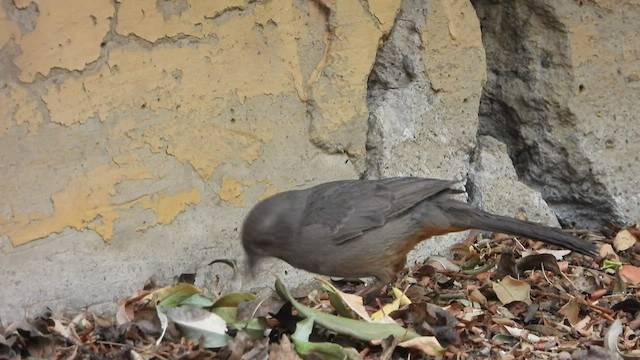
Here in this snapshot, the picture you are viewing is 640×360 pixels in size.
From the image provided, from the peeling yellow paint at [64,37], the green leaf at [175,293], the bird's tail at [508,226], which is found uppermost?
the peeling yellow paint at [64,37]

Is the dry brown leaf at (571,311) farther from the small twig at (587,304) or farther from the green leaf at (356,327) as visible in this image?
the green leaf at (356,327)

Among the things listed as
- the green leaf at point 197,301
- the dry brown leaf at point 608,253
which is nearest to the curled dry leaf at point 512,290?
the dry brown leaf at point 608,253

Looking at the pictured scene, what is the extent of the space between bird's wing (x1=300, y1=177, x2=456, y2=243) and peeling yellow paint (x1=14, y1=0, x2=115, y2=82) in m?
1.22

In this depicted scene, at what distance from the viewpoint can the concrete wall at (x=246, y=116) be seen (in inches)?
188

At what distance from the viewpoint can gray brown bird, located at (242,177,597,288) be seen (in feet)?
17.0

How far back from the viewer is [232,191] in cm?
541

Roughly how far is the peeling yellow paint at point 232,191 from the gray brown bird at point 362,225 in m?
0.27

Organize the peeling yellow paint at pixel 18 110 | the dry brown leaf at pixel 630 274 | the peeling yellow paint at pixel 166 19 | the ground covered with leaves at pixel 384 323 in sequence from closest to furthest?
the ground covered with leaves at pixel 384 323 → the peeling yellow paint at pixel 18 110 → the peeling yellow paint at pixel 166 19 → the dry brown leaf at pixel 630 274

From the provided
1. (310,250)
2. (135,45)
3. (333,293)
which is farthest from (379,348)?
(135,45)

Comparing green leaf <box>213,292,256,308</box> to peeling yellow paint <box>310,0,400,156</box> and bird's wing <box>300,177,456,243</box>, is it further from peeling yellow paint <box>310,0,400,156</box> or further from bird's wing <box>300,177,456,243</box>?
peeling yellow paint <box>310,0,400,156</box>

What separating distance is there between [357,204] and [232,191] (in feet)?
1.93

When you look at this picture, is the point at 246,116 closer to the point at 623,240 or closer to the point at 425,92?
the point at 425,92

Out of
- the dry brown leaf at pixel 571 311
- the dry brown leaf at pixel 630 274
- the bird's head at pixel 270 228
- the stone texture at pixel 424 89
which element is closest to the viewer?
the bird's head at pixel 270 228

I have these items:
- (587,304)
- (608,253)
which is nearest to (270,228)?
(587,304)
